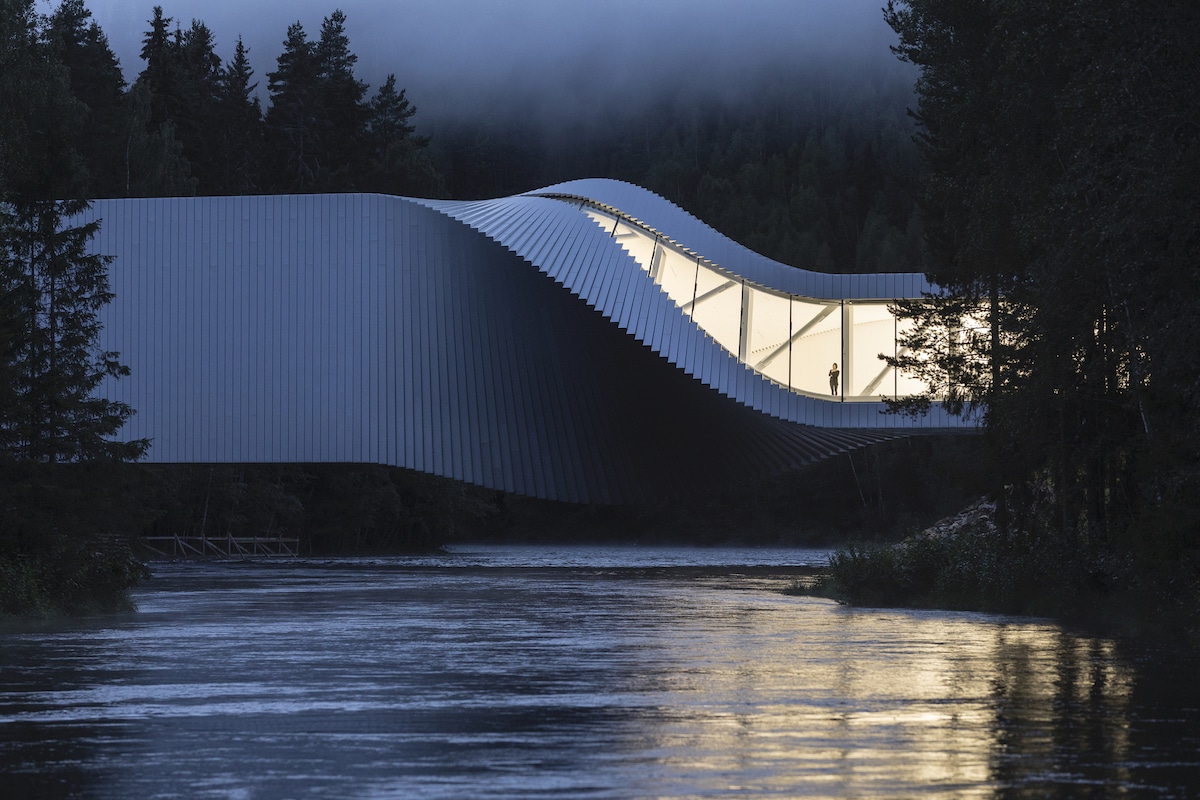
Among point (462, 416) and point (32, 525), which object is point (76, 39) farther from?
point (32, 525)

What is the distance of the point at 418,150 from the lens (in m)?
92.2

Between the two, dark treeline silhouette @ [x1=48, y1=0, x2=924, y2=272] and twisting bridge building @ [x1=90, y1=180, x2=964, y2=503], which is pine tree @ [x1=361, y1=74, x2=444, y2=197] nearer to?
dark treeline silhouette @ [x1=48, y1=0, x2=924, y2=272]

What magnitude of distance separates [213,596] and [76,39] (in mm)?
61163

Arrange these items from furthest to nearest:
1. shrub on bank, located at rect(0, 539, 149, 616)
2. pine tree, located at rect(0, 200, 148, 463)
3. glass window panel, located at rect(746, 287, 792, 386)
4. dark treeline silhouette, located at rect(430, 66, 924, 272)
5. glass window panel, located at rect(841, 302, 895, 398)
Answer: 1. dark treeline silhouette, located at rect(430, 66, 924, 272)
2. glass window panel, located at rect(746, 287, 792, 386)
3. glass window panel, located at rect(841, 302, 895, 398)
4. pine tree, located at rect(0, 200, 148, 463)
5. shrub on bank, located at rect(0, 539, 149, 616)

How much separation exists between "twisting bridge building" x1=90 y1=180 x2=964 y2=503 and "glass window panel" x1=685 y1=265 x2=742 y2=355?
0.15ft

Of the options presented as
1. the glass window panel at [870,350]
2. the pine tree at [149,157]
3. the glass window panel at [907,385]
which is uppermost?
the pine tree at [149,157]

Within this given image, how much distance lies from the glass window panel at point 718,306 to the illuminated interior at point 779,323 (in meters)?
0.03

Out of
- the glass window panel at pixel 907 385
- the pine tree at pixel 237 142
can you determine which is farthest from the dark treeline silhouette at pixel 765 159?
the glass window panel at pixel 907 385

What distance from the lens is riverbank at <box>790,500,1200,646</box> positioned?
19.5 meters

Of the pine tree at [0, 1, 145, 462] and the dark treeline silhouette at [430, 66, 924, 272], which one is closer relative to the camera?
the pine tree at [0, 1, 145, 462]

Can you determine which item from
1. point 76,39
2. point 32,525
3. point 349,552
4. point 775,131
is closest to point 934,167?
point 32,525

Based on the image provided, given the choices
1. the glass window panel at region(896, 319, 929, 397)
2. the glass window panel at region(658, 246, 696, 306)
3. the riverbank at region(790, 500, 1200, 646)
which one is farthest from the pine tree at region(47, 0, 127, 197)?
the riverbank at region(790, 500, 1200, 646)

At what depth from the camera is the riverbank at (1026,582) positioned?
19.5m

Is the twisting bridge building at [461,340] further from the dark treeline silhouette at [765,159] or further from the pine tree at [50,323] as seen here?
the dark treeline silhouette at [765,159]
